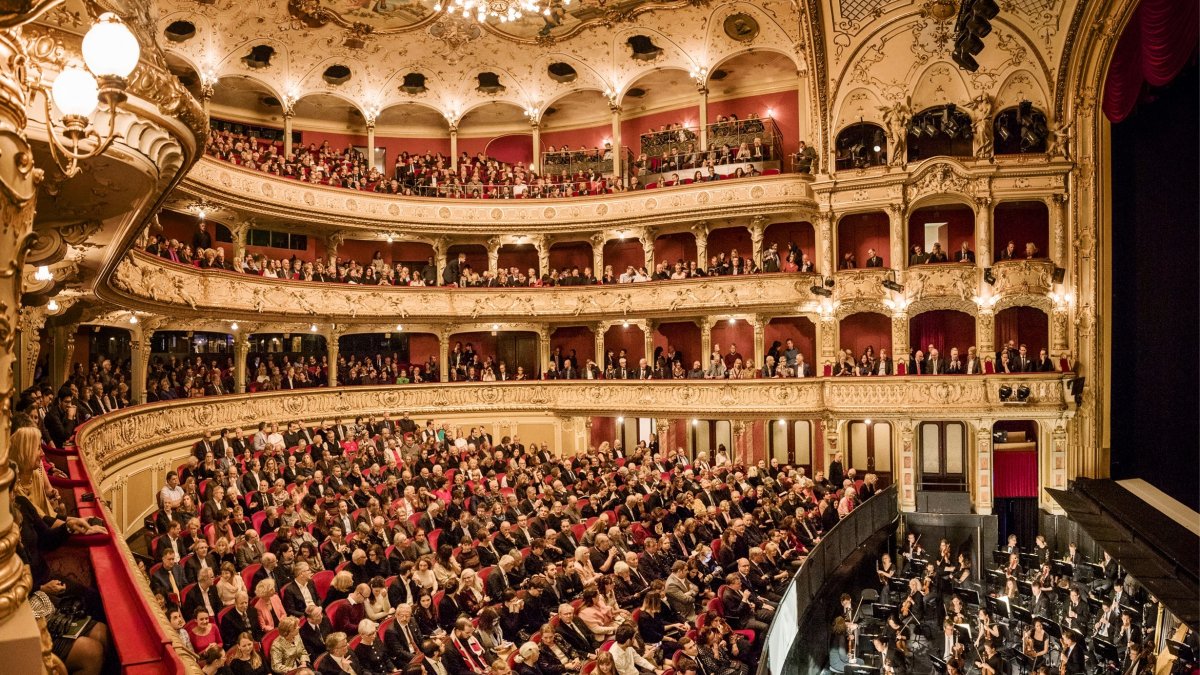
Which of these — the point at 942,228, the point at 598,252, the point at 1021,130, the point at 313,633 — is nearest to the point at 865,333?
the point at 942,228

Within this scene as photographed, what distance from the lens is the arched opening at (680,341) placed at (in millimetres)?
21781

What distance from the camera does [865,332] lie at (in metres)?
19.6

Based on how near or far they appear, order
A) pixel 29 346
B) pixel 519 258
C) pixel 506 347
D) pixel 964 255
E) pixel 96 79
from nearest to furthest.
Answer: pixel 96 79, pixel 29 346, pixel 964 255, pixel 506 347, pixel 519 258

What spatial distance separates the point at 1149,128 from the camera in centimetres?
1326

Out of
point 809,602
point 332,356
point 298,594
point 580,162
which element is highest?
point 580,162

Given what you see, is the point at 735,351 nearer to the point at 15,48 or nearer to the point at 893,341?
the point at 893,341

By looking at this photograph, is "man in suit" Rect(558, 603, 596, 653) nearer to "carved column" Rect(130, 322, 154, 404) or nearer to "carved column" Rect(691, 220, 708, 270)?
"carved column" Rect(130, 322, 154, 404)

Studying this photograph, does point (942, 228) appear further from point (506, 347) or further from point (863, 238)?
point (506, 347)

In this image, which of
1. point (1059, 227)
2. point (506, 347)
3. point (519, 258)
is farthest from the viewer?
point (519, 258)

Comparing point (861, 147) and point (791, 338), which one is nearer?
point (861, 147)

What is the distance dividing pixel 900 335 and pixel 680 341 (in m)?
6.13

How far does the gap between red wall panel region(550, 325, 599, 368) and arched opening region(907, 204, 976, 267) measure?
917cm

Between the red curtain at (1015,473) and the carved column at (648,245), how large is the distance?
31.4 feet

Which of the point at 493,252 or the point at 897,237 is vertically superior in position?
the point at 493,252
